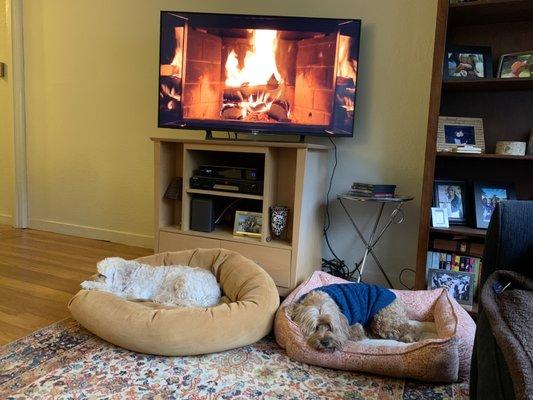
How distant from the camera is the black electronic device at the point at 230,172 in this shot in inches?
94.8

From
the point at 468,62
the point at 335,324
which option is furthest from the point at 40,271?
the point at 468,62

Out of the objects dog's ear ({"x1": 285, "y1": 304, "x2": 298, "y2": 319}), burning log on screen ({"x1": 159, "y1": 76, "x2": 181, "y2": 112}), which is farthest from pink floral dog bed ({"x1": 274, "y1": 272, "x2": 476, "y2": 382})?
burning log on screen ({"x1": 159, "y1": 76, "x2": 181, "y2": 112})

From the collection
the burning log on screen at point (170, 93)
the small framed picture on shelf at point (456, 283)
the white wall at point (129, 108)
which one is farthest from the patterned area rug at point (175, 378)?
the burning log on screen at point (170, 93)

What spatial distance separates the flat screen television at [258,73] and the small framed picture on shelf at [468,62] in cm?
52

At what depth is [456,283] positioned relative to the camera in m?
2.16

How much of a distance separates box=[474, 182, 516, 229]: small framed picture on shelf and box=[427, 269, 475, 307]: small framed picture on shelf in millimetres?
289

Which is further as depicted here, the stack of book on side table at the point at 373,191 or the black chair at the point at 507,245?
the stack of book on side table at the point at 373,191

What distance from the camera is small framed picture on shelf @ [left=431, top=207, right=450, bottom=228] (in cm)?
216

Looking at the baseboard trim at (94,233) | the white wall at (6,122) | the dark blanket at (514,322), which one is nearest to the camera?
the dark blanket at (514,322)

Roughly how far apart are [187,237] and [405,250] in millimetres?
1412

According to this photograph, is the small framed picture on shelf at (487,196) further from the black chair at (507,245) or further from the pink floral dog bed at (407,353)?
the black chair at (507,245)

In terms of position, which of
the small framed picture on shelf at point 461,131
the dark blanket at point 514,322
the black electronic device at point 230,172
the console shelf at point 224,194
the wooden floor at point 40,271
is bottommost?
the wooden floor at point 40,271

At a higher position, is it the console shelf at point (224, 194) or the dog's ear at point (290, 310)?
the console shelf at point (224, 194)

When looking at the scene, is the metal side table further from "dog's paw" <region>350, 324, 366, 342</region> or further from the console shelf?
"dog's paw" <region>350, 324, 366, 342</region>
